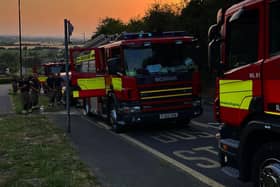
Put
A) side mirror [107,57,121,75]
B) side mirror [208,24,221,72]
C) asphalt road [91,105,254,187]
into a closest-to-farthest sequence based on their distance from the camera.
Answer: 1. side mirror [208,24,221,72]
2. asphalt road [91,105,254,187]
3. side mirror [107,57,121,75]

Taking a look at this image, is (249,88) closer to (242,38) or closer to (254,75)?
(254,75)

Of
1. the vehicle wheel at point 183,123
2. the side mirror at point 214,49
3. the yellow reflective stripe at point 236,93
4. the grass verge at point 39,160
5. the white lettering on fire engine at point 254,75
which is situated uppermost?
the side mirror at point 214,49

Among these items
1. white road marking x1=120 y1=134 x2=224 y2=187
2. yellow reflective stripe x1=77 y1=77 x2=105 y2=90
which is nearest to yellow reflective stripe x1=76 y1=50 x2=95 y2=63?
yellow reflective stripe x1=77 y1=77 x2=105 y2=90

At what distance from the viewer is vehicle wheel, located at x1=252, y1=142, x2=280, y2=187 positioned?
5939mm

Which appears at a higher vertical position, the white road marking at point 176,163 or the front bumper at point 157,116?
the front bumper at point 157,116

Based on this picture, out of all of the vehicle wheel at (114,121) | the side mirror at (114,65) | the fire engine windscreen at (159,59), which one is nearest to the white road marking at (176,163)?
the vehicle wheel at (114,121)

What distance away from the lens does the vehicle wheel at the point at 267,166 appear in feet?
19.5

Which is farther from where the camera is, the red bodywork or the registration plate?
Answer: the registration plate

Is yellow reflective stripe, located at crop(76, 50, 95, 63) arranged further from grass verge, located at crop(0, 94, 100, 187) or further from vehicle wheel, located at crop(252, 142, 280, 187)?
vehicle wheel, located at crop(252, 142, 280, 187)

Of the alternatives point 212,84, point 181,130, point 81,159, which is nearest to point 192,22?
point 212,84

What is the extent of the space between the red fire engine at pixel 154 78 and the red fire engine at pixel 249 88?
6.27 meters

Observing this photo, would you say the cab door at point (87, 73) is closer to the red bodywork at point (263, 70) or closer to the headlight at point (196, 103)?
the headlight at point (196, 103)

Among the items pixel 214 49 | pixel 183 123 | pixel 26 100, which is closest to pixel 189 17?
pixel 26 100

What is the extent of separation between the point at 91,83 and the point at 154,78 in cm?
353
